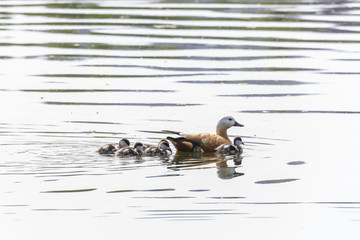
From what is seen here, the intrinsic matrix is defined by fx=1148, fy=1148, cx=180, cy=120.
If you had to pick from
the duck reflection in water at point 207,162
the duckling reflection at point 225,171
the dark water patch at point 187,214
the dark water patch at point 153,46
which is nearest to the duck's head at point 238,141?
the duck reflection in water at point 207,162

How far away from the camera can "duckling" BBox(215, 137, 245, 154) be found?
47.9 ft

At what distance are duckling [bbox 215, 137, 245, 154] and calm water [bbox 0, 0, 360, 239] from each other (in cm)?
20

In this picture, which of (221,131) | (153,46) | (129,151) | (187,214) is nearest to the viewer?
(187,214)

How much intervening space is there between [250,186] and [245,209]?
3.82ft

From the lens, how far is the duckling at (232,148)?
1459 cm

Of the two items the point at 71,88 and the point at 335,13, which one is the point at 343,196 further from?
the point at 335,13

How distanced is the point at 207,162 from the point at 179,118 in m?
2.80

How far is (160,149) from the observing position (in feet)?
46.7

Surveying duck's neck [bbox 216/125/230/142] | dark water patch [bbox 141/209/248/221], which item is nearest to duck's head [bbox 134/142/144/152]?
duck's neck [bbox 216/125/230/142]

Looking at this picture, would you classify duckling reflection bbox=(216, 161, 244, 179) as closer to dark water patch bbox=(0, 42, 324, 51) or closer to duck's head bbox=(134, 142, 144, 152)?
duck's head bbox=(134, 142, 144, 152)

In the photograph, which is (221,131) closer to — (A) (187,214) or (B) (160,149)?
(B) (160,149)

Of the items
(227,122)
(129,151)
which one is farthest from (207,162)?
(227,122)

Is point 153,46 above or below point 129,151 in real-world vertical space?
above

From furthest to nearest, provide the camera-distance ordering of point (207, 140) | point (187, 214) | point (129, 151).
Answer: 1. point (207, 140)
2. point (129, 151)
3. point (187, 214)
